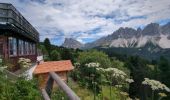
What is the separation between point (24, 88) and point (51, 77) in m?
4.66

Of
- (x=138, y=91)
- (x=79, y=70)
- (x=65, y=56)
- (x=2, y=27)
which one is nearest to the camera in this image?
(x=2, y=27)

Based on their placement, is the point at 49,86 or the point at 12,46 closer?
the point at 49,86

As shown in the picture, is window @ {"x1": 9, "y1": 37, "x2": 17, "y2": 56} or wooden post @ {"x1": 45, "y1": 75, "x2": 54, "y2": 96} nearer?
wooden post @ {"x1": 45, "y1": 75, "x2": 54, "y2": 96}

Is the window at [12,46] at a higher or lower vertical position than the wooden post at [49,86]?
higher

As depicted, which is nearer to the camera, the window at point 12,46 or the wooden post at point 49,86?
the wooden post at point 49,86

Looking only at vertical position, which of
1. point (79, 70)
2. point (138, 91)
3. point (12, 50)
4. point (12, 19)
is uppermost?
point (12, 19)

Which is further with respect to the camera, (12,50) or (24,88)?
(12,50)

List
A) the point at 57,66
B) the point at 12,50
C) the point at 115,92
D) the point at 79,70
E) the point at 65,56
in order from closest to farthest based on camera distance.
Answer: the point at 115,92 < the point at 12,50 < the point at 57,66 < the point at 79,70 < the point at 65,56

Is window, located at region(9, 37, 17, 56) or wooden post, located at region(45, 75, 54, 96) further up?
window, located at region(9, 37, 17, 56)

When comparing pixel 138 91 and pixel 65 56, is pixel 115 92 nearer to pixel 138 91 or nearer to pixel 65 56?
pixel 138 91

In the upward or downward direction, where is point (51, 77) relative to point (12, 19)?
downward

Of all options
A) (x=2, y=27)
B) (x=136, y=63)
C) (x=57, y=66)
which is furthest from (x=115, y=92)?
(x=136, y=63)

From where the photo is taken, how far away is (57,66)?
36656 millimetres

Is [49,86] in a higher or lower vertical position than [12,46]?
lower
